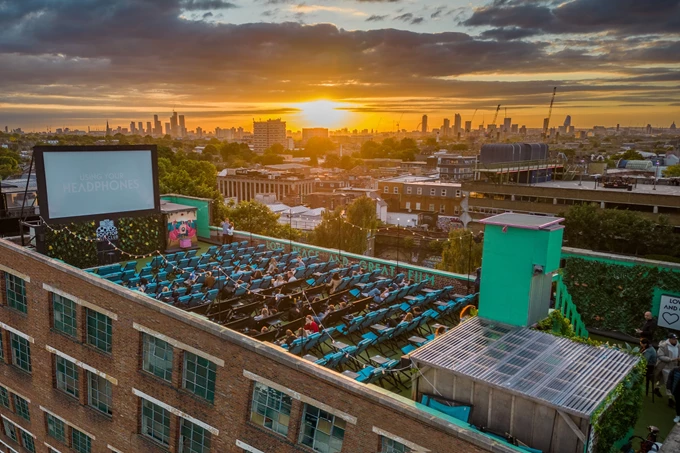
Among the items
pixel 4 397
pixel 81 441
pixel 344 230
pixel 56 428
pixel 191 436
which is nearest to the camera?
pixel 191 436

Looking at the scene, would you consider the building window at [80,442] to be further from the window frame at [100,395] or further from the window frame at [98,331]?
the window frame at [98,331]

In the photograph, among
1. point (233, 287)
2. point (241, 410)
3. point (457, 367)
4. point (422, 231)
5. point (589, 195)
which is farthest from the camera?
point (422, 231)

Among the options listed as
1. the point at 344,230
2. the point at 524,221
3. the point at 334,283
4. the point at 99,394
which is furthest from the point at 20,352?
the point at 344,230

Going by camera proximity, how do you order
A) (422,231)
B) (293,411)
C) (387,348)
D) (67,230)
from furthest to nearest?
(422,231) → (67,230) → (387,348) → (293,411)

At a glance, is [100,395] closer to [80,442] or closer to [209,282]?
[80,442]

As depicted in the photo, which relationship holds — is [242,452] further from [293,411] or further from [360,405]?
[360,405]

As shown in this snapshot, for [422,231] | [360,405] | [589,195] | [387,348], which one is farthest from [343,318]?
[422,231]
